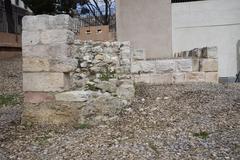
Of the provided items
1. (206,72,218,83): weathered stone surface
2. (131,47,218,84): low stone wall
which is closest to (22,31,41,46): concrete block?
(131,47,218,84): low stone wall

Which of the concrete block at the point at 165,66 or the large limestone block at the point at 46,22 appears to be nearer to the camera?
the large limestone block at the point at 46,22

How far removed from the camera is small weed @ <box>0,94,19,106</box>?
7.82 m

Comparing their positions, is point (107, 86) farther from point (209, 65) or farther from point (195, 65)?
point (209, 65)

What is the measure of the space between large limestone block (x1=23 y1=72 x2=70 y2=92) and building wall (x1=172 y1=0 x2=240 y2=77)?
9368 millimetres

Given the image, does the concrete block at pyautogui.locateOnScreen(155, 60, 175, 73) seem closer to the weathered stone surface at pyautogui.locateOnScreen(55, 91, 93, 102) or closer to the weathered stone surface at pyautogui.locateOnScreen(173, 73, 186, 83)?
the weathered stone surface at pyautogui.locateOnScreen(173, 73, 186, 83)

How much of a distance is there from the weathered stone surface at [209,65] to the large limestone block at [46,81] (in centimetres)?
521

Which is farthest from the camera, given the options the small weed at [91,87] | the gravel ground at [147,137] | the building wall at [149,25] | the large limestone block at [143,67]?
the building wall at [149,25]

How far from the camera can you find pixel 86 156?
4.09 metres

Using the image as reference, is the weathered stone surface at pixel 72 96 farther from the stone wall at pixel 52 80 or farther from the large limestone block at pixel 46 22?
the large limestone block at pixel 46 22

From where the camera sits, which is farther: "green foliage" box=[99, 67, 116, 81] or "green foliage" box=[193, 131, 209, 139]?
"green foliage" box=[99, 67, 116, 81]

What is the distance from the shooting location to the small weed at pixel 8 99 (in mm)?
7817

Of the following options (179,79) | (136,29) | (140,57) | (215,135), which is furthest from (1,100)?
(136,29)

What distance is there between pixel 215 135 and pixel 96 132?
5.29 feet

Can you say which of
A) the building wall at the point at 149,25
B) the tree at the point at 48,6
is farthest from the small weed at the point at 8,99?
the tree at the point at 48,6
